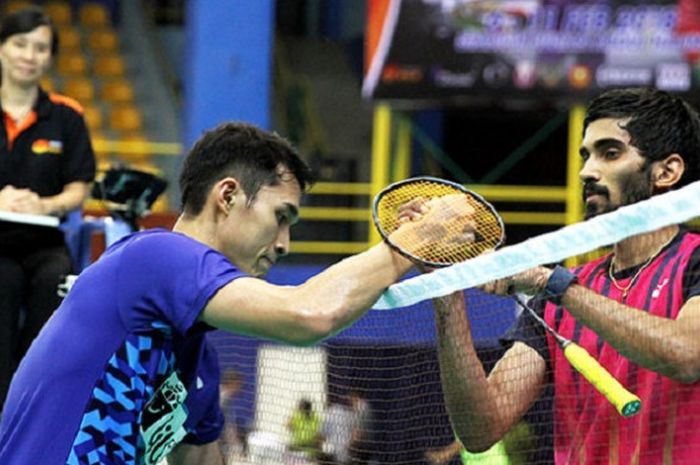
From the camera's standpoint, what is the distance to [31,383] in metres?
4.36

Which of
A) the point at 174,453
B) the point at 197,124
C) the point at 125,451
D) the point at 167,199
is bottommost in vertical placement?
the point at 167,199

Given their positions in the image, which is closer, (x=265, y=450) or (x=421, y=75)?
(x=265, y=450)

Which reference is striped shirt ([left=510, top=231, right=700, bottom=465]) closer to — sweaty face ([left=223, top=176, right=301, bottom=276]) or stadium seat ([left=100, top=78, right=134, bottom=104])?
sweaty face ([left=223, top=176, right=301, bottom=276])

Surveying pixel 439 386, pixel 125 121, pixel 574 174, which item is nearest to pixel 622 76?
pixel 574 174

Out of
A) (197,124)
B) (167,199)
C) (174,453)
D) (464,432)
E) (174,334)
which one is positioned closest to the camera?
(174,334)

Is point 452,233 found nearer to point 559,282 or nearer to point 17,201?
point 559,282

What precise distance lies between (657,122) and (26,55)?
3.82m

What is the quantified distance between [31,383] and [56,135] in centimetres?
359

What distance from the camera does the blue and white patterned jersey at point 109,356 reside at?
166 inches

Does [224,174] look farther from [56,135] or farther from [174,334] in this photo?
[56,135]

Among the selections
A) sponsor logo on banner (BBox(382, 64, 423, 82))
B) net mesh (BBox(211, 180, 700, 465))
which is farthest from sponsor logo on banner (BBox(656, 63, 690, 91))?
net mesh (BBox(211, 180, 700, 465))

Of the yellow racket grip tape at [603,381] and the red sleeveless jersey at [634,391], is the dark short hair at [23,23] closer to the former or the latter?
the red sleeveless jersey at [634,391]

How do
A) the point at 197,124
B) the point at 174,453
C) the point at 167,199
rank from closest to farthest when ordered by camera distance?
the point at 174,453 < the point at 197,124 < the point at 167,199

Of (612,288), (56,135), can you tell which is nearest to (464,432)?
(612,288)
